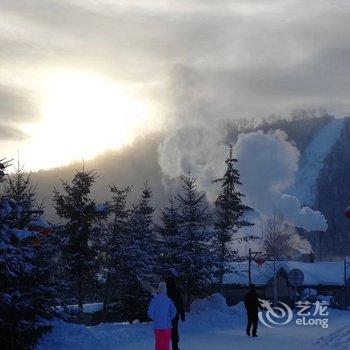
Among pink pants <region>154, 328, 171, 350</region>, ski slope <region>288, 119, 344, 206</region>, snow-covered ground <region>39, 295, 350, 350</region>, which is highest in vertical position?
ski slope <region>288, 119, 344, 206</region>

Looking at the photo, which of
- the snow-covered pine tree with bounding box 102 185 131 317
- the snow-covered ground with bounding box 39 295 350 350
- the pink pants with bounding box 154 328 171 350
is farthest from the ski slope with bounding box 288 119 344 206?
the pink pants with bounding box 154 328 171 350

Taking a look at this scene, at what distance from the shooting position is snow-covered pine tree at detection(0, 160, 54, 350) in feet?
52.5

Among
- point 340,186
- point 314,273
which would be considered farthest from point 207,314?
point 340,186

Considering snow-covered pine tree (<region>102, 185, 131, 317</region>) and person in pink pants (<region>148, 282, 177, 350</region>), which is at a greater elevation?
snow-covered pine tree (<region>102, 185, 131, 317</region>)

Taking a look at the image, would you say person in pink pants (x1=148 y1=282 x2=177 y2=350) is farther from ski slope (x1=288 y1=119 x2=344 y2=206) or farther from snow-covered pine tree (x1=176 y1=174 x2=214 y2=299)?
ski slope (x1=288 y1=119 x2=344 y2=206)

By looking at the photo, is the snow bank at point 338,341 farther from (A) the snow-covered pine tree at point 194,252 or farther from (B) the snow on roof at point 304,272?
(B) the snow on roof at point 304,272

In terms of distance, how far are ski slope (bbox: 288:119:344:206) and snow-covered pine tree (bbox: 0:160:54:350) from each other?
136 m

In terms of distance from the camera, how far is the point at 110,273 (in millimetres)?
37125

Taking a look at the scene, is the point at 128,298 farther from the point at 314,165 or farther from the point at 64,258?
the point at 314,165

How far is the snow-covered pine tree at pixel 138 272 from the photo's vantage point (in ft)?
118

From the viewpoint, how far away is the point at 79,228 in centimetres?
3588

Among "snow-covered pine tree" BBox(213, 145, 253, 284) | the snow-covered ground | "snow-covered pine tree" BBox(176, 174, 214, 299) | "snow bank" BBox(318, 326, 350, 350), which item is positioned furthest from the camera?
"snow-covered pine tree" BBox(213, 145, 253, 284)

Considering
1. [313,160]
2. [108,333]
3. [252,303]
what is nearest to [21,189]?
[108,333]

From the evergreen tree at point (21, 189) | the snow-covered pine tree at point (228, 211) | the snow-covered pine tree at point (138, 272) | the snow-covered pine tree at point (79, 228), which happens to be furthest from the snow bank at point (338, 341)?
the snow-covered pine tree at point (228, 211)
